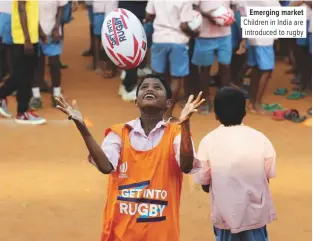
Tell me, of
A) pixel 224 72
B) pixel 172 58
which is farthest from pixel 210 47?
pixel 172 58

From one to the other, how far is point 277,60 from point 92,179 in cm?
581

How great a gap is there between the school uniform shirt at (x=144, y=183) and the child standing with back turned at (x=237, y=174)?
363 mm

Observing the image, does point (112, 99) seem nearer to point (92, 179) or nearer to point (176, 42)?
point (176, 42)

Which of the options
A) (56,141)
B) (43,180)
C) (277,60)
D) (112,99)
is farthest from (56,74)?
(277,60)

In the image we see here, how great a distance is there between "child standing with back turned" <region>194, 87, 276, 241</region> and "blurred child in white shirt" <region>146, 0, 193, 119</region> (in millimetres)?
3670

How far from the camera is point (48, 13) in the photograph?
8.09 metres

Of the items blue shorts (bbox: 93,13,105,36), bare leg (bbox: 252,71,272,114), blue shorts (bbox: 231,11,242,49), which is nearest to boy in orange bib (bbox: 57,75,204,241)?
bare leg (bbox: 252,71,272,114)

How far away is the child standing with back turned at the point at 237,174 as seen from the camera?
369 cm

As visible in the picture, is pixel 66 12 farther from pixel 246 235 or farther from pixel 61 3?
pixel 246 235

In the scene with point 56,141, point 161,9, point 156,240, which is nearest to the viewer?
point 156,240

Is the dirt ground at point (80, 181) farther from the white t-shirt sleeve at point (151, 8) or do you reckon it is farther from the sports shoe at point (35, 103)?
the white t-shirt sleeve at point (151, 8)

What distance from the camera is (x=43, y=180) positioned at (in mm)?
6090

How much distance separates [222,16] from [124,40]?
2711 millimetres
